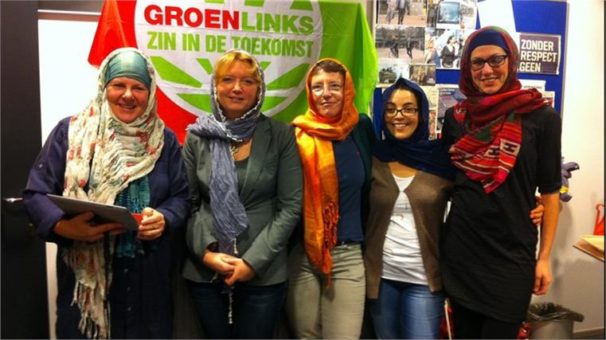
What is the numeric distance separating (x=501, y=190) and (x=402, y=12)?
1033mm

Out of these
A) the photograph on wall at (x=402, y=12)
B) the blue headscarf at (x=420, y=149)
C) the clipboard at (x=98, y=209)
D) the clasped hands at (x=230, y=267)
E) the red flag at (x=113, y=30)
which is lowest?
the clasped hands at (x=230, y=267)

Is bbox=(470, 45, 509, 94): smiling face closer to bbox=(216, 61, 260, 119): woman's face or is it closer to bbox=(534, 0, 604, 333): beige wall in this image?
bbox=(216, 61, 260, 119): woman's face

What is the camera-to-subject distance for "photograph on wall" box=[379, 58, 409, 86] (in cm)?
208

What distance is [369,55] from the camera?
1.94 m

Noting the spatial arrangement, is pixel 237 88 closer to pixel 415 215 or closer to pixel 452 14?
pixel 415 215

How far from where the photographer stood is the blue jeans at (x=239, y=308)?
4.98 feet

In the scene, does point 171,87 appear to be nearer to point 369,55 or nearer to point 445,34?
point 369,55

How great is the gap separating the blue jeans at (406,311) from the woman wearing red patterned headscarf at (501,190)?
0.11 meters

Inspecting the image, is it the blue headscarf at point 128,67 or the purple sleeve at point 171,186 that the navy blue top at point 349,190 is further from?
the blue headscarf at point 128,67

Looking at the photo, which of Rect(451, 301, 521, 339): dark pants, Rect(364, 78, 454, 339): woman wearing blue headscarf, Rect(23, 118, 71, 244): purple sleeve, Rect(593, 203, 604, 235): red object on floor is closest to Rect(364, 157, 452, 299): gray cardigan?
Rect(364, 78, 454, 339): woman wearing blue headscarf

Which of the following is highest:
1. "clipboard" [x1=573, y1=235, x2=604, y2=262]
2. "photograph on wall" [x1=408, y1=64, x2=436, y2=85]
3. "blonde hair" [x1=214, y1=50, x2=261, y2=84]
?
"photograph on wall" [x1=408, y1=64, x2=436, y2=85]

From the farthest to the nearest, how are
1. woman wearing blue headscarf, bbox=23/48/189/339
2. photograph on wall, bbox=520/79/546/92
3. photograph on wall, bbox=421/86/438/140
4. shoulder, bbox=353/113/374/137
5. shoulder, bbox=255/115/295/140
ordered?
photograph on wall, bbox=520/79/546/92 < photograph on wall, bbox=421/86/438/140 < shoulder, bbox=353/113/374/137 < shoulder, bbox=255/115/295/140 < woman wearing blue headscarf, bbox=23/48/189/339

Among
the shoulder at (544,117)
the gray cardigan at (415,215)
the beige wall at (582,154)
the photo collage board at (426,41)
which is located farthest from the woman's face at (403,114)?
the beige wall at (582,154)

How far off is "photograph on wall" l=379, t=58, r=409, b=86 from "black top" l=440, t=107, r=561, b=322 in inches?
30.9
